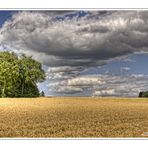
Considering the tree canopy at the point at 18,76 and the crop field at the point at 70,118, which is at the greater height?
the tree canopy at the point at 18,76

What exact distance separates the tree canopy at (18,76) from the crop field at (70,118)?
1.26 ft

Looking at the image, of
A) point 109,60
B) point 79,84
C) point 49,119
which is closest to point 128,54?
point 109,60

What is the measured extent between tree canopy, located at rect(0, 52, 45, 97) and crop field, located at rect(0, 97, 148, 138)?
385 mm

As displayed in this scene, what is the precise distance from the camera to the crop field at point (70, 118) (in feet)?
49.8

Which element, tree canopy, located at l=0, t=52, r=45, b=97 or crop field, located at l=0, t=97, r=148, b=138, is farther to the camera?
tree canopy, located at l=0, t=52, r=45, b=97

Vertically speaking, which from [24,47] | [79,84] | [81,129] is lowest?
[81,129]

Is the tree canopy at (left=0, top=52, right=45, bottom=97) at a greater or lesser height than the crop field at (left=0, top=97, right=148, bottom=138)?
greater

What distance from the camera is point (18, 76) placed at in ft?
69.2

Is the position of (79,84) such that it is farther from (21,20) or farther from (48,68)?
(21,20)

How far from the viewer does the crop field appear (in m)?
15.2

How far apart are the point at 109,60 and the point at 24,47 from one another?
2.98 meters

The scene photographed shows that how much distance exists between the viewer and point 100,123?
1706 centimetres

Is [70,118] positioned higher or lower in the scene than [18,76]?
lower

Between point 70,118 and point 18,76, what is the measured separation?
409 centimetres
